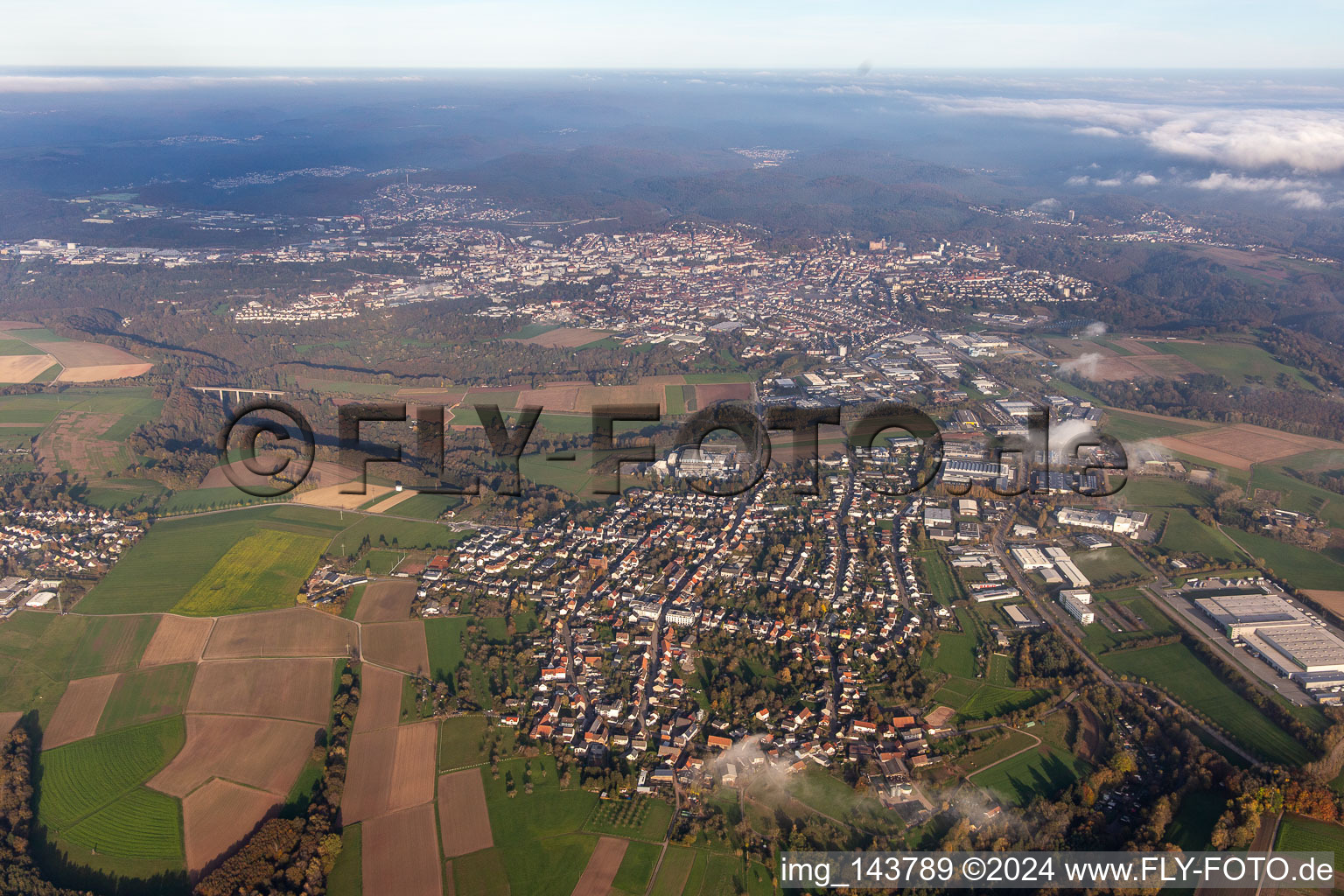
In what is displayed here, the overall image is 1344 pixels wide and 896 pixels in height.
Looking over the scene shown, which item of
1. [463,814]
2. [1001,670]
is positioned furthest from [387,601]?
[1001,670]

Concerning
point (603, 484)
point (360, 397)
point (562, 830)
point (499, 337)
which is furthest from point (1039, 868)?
point (499, 337)

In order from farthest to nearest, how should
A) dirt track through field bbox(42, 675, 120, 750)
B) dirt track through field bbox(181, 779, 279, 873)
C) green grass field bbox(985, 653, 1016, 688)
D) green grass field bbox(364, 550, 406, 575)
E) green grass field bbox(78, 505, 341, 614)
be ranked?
green grass field bbox(364, 550, 406, 575) → green grass field bbox(78, 505, 341, 614) → green grass field bbox(985, 653, 1016, 688) → dirt track through field bbox(42, 675, 120, 750) → dirt track through field bbox(181, 779, 279, 873)

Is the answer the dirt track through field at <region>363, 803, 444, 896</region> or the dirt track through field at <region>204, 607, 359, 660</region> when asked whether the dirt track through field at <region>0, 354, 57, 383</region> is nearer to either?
the dirt track through field at <region>204, 607, 359, 660</region>

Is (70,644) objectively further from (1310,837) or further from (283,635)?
(1310,837)

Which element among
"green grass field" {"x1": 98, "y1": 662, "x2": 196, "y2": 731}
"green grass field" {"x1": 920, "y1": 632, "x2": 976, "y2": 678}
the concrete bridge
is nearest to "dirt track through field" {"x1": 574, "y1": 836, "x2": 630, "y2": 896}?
"green grass field" {"x1": 920, "y1": 632, "x2": 976, "y2": 678}

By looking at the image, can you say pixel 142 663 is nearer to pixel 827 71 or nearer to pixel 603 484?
pixel 603 484
